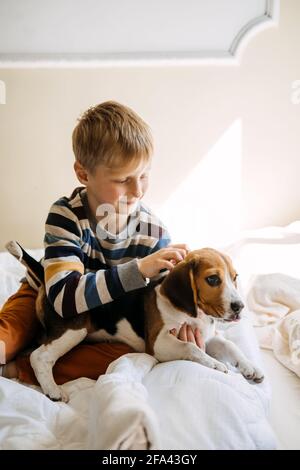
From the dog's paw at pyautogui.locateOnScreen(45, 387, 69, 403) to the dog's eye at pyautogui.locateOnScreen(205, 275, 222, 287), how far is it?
0.41m

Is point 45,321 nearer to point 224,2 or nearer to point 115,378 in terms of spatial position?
point 115,378

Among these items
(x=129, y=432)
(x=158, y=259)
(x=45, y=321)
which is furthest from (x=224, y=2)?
(x=129, y=432)

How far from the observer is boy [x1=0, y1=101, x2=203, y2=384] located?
105 centimetres

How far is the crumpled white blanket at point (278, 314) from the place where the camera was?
1.16m

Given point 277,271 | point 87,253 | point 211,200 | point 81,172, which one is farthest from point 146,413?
point 211,200

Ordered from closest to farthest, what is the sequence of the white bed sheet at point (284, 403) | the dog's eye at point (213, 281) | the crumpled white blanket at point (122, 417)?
the crumpled white blanket at point (122, 417) → the white bed sheet at point (284, 403) → the dog's eye at point (213, 281)

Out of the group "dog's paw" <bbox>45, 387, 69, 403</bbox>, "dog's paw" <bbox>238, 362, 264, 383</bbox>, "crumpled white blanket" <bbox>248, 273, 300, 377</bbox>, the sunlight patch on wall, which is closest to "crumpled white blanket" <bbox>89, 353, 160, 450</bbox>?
"dog's paw" <bbox>45, 387, 69, 403</bbox>

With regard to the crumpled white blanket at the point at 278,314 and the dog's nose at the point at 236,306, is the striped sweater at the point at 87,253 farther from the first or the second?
the crumpled white blanket at the point at 278,314

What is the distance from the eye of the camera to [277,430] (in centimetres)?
89

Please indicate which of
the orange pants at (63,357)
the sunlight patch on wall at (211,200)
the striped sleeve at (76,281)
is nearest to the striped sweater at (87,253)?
the striped sleeve at (76,281)

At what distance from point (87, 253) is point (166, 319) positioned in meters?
0.32

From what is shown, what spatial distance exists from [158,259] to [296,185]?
5.45ft

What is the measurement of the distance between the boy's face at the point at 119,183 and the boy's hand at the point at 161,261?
0.67 ft

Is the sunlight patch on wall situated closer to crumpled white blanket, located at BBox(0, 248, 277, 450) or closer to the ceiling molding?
the ceiling molding
